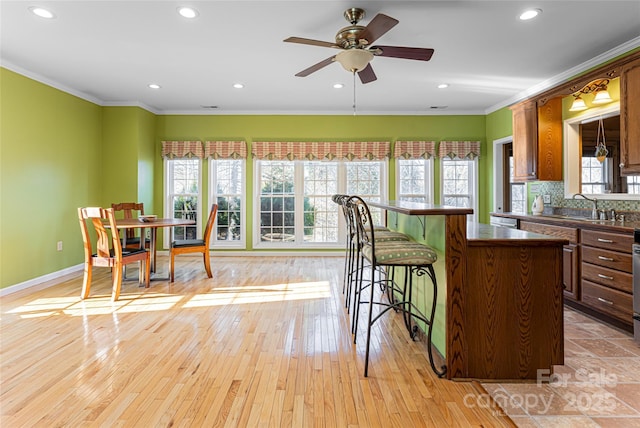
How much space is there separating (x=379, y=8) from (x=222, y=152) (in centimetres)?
420

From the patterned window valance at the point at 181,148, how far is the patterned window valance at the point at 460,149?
449cm

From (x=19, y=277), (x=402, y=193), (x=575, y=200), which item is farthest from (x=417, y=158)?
(x=19, y=277)

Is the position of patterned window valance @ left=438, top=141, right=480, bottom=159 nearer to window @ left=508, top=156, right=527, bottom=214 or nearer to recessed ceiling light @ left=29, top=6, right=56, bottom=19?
window @ left=508, top=156, right=527, bottom=214

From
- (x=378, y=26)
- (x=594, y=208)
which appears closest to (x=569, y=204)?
(x=594, y=208)

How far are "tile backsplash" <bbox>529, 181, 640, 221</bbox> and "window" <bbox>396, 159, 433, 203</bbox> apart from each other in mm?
1762

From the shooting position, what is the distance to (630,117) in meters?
3.27

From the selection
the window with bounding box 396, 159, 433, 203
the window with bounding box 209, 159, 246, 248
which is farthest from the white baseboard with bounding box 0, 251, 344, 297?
the window with bounding box 396, 159, 433, 203

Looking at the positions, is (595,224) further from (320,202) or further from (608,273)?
(320,202)

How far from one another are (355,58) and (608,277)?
114 inches

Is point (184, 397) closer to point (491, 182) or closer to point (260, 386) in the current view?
point (260, 386)

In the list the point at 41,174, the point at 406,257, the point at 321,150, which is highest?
the point at 321,150

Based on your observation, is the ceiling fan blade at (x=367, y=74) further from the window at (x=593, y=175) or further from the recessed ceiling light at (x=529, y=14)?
the window at (x=593, y=175)

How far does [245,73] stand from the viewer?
447 centimetres

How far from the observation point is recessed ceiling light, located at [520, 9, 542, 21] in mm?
2963
